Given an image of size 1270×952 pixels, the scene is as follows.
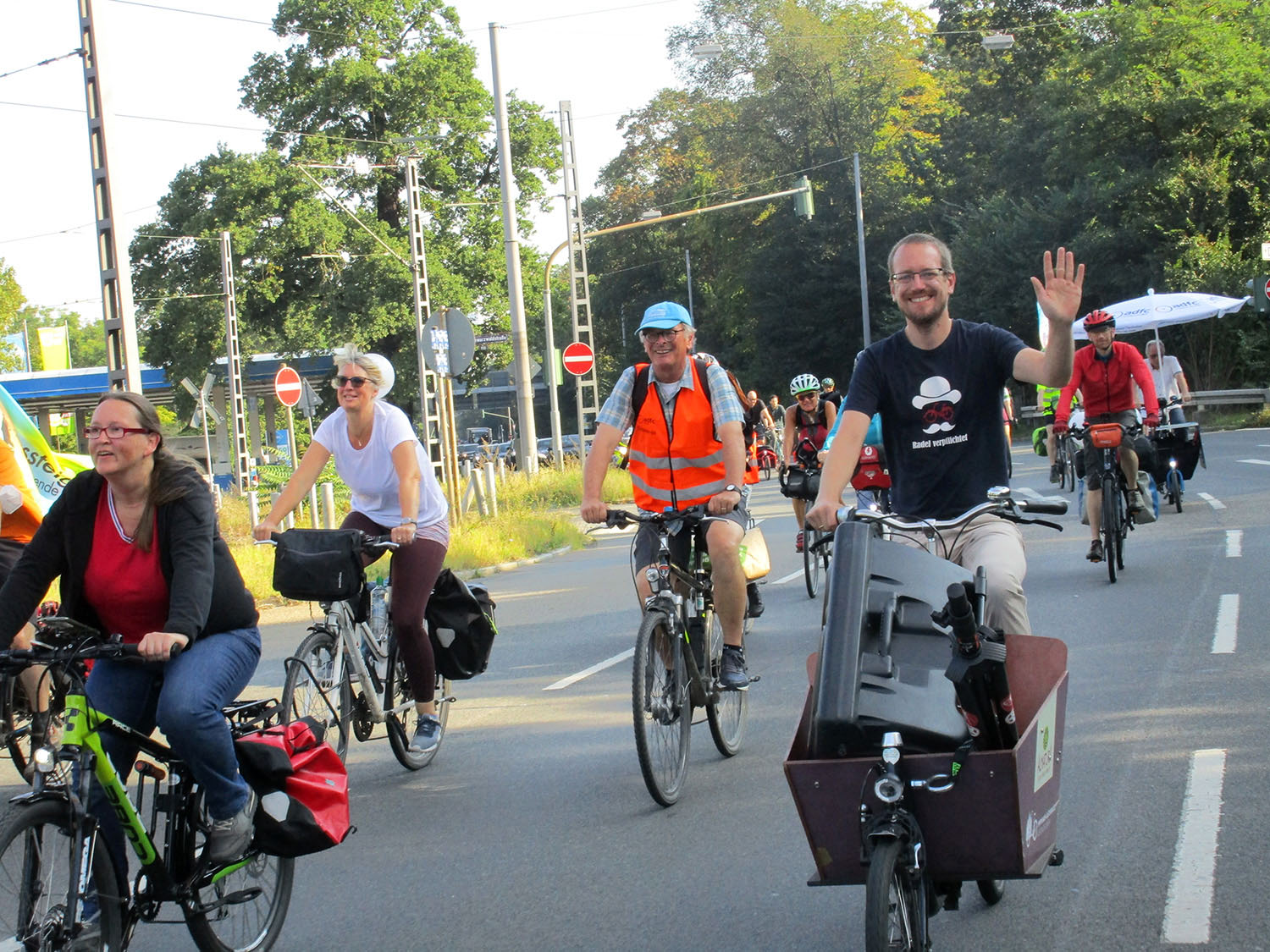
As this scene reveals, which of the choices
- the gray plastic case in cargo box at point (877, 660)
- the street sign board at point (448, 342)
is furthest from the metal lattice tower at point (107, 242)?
the gray plastic case in cargo box at point (877, 660)

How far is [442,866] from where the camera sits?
5.46m

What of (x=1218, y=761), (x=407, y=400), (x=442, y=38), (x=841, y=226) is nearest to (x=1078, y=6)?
(x=841, y=226)

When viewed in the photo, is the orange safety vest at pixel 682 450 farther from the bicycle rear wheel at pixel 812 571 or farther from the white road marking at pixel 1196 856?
the bicycle rear wheel at pixel 812 571

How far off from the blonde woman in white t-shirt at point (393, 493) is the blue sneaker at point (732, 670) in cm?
134

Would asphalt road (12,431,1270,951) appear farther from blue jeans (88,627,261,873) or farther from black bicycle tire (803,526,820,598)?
black bicycle tire (803,526,820,598)

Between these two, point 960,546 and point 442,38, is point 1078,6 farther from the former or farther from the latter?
point 960,546

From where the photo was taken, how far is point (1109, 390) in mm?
12109

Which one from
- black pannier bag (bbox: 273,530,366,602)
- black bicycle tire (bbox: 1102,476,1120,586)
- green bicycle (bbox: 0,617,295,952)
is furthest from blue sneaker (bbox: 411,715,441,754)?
black bicycle tire (bbox: 1102,476,1120,586)

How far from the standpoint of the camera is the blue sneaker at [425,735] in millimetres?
7023

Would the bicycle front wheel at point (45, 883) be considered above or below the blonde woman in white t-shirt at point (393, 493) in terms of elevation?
below

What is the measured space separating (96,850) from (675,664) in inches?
110

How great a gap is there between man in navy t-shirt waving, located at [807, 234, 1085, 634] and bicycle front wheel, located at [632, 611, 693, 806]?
157 centimetres

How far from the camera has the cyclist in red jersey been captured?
11.7 m

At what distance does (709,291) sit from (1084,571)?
6496 centimetres
